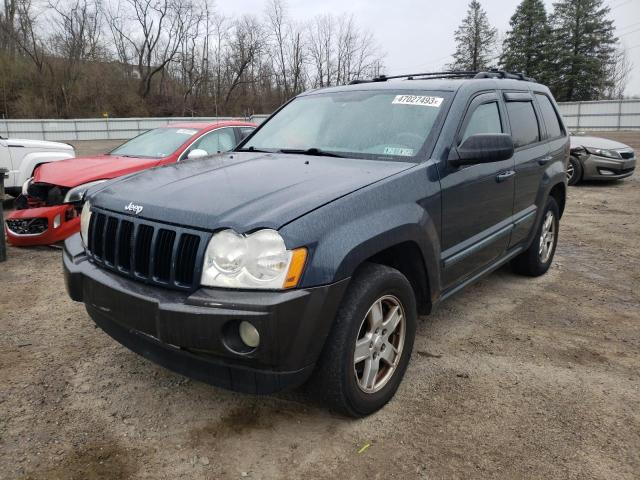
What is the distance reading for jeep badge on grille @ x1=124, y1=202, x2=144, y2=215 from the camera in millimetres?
2527

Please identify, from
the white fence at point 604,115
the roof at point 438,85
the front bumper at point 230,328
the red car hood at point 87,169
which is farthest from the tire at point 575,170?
the white fence at point 604,115

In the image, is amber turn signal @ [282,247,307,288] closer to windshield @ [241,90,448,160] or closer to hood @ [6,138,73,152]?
windshield @ [241,90,448,160]

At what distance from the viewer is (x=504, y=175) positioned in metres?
3.70

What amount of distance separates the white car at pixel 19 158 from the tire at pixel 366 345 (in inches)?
300

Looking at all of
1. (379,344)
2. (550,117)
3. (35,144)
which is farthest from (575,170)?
(35,144)

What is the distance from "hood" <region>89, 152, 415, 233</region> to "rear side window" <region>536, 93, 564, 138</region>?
2.45 m

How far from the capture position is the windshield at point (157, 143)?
6.62m

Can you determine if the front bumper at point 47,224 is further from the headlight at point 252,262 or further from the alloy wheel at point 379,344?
the alloy wheel at point 379,344

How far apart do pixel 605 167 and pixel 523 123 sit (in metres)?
7.53

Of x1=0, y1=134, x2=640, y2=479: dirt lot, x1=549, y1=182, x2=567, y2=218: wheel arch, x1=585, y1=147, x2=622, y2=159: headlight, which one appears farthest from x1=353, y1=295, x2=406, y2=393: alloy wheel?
x1=585, y1=147, x2=622, y2=159: headlight

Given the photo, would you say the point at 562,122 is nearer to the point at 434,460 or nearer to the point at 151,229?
the point at 434,460

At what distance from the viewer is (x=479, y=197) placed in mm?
3393

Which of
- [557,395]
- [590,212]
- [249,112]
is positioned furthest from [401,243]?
[249,112]

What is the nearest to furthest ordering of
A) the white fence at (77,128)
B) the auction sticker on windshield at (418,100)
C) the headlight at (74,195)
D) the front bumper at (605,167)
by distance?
the auction sticker on windshield at (418,100), the headlight at (74,195), the front bumper at (605,167), the white fence at (77,128)
